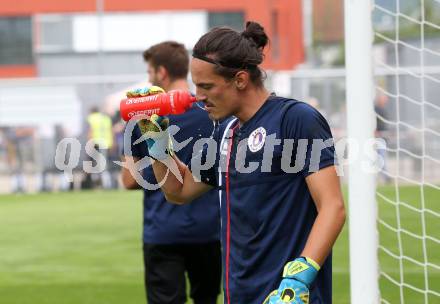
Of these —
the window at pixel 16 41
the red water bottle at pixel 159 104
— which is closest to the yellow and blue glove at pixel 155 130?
the red water bottle at pixel 159 104

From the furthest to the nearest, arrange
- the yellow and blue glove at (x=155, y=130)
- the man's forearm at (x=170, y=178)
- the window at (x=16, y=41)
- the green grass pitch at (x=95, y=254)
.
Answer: the window at (x=16, y=41) < the green grass pitch at (x=95, y=254) < the man's forearm at (x=170, y=178) < the yellow and blue glove at (x=155, y=130)

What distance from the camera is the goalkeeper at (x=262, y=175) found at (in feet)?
11.2

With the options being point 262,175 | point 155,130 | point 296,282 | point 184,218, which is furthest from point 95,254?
point 296,282

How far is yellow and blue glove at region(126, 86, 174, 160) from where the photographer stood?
3.83m

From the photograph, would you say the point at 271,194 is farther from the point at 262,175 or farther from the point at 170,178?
the point at 170,178

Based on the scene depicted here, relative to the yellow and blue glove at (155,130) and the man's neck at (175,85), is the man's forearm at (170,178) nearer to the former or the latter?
the yellow and blue glove at (155,130)

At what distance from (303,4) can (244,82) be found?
1555 inches

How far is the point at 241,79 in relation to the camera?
141 inches

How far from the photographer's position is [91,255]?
1070 centimetres

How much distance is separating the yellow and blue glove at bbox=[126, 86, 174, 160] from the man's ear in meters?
0.39

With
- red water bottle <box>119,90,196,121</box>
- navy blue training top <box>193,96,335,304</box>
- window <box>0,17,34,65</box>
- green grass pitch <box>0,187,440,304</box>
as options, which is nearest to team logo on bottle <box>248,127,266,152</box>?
navy blue training top <box>193,96,335,304</box>

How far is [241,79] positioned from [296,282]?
2.67 feet

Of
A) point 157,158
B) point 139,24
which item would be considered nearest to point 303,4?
point 139,24

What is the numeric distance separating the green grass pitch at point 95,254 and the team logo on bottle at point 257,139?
13.9 feet
